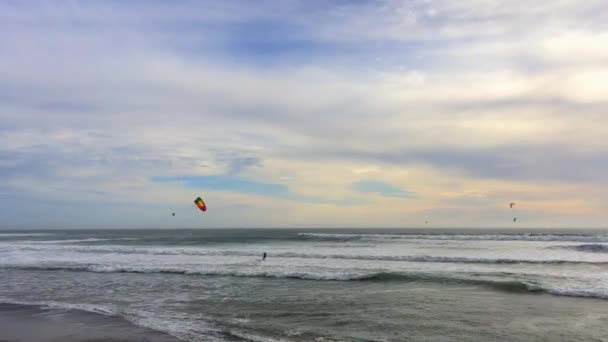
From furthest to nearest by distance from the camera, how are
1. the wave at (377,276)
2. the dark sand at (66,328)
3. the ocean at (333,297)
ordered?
the wave at (377,276) < the ocean at (333,297) < the dark sand at (66,328)

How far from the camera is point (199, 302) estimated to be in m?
13.4

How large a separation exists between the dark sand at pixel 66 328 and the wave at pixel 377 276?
8.70 m

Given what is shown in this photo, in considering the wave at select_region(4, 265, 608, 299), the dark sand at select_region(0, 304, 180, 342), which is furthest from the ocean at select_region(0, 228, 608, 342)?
the dark sand at select_region(0, 304, 180, 342)

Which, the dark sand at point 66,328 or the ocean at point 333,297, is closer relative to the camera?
the dark sand at point 66,328

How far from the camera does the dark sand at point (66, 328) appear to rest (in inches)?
369

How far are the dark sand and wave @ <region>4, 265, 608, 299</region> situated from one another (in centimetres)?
870

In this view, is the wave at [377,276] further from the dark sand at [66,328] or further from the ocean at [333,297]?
the dark sand at [66,328]

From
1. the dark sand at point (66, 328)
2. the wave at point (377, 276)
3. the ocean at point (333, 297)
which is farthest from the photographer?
the wave at point (377, 276)

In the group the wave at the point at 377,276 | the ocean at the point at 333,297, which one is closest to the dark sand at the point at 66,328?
the ocean at the point at 333,297

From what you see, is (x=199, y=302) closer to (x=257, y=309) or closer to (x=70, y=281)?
(x=257, y=309)

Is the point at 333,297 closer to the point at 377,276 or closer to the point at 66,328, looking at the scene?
the point at 377,276

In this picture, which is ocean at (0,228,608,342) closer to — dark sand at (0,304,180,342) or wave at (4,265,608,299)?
wave at (4,265,608,299)

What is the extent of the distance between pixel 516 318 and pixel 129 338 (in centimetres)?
962

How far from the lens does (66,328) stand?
10.2m
